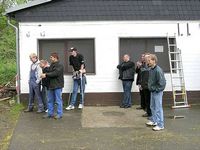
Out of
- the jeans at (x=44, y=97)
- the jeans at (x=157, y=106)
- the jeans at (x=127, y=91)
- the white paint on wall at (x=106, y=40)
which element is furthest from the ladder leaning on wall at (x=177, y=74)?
the jeans at (x=44, y=97)

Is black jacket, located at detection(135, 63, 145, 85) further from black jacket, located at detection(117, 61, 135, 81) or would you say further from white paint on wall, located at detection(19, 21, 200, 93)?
white paint on wall, located at detection(19, 21, 200, 93)

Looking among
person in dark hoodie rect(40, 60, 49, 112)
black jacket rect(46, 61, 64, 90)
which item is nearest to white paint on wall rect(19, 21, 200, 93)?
person in dark hoodie rect(40, 60, 49, 112)

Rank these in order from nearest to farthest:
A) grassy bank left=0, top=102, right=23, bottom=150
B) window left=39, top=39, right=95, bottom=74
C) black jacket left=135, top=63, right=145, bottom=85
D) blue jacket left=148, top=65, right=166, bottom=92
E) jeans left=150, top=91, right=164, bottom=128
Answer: grassy bank left=0, top=102, right=23, bottom=150 < blue jacket left=148, top=65, right=166, bottom=92 < jeans left=150, top=91, right=164, bottom=128 < black jacket left=135, top=63, right=145, bottom=85 < window left=39, top=39, right=95, bottom=74

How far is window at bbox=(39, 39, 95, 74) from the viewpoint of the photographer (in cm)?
1562

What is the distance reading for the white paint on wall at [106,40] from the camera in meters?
15.4

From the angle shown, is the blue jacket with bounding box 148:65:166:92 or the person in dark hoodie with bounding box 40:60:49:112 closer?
the blue jacket with bounding box 148:65:166:92

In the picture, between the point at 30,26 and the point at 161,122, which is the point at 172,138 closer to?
the point at 161,122

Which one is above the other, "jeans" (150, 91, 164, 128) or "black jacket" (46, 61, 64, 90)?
"black jacket" (46, 61, 64, 90)

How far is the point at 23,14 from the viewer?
15305mm

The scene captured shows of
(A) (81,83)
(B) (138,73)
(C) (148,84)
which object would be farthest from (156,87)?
(A) (81,83)

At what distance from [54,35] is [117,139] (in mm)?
5991

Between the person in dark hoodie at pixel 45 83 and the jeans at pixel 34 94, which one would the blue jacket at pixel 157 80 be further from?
the jeans at pixel 34 94

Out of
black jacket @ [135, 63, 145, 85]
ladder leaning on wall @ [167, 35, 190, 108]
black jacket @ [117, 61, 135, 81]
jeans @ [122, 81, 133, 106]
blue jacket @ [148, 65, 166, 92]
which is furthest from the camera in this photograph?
ladder leaning on wall @ [167, 35, 190, 108]

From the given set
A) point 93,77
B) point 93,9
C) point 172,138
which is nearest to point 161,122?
point 172,138
